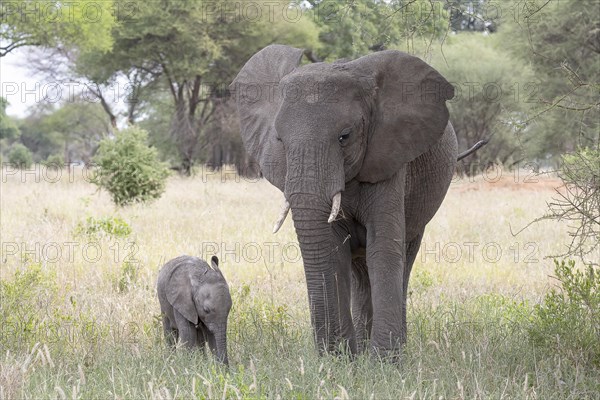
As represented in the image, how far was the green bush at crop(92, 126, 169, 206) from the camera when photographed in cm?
1720

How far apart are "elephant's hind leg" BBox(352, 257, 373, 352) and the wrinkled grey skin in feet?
2.05

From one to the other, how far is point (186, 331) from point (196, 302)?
243mm

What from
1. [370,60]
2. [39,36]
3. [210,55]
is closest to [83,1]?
[39,36]

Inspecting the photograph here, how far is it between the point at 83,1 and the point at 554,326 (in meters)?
25.0

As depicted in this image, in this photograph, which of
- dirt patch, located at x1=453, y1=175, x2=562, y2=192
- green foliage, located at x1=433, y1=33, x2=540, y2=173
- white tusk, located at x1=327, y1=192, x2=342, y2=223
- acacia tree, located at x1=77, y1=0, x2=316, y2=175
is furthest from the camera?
acacia tree, located at x1=77, y1=0, x2=316, y2=175

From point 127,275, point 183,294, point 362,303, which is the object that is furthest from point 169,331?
point 127,275

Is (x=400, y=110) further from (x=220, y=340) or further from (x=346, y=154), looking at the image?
(x=220, y=340)

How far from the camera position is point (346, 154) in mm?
5109

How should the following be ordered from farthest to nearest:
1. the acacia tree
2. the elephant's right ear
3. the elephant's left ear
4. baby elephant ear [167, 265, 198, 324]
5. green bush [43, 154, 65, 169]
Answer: the acacia tree, green bush [43, 154, 65, 169], baby elephant ear [167, 265, 198, 324], the elephant's right ear, the elephant's left ear

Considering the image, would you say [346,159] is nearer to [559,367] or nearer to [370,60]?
[370,60]

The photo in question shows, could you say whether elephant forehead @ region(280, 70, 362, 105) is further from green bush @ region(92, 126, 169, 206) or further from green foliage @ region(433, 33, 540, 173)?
green foliage @ region(433, 33, 540, 173)

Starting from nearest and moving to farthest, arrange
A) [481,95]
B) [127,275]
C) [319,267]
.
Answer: [319,267], [127,275], [481,95]

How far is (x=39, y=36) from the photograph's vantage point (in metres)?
28.8

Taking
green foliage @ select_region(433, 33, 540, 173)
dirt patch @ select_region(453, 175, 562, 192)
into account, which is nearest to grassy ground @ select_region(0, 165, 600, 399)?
dirt patch @ select_region(453, 175, 562, 192)
